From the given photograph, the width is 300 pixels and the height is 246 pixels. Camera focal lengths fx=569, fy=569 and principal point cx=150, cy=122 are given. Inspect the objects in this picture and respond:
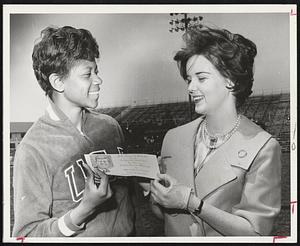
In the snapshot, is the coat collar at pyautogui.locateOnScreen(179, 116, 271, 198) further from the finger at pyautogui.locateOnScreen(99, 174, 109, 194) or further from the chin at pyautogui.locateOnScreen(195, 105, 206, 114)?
the finger at pyautogui.locateOnScreen(99, 174, 109, 194)

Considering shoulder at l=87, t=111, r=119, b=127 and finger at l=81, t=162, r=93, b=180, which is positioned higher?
shoulder at l=87, t=111, r=119, b=127

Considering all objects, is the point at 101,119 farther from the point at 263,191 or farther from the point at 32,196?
the point at 263,191

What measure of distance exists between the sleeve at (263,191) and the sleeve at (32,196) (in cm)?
76

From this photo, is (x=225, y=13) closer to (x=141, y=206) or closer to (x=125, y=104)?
(x=125, y=104)

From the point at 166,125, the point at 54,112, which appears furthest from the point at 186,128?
the point at 54,112

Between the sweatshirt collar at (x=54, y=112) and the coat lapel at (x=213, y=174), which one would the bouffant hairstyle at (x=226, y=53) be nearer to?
the coat lapel at (x=213, y=174)

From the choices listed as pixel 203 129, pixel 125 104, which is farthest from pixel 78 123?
pixel 203 129

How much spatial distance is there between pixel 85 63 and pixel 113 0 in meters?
0.29

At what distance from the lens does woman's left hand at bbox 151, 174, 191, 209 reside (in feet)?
7.61

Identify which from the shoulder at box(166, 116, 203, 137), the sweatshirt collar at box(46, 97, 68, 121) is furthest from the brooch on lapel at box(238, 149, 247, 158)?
the sweatshirt collar at box(46, 97, 68, 121)

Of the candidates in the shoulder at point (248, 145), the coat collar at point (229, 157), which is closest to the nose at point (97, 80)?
the coat collar at point (229, 157)

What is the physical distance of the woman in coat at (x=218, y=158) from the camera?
2.29 meters

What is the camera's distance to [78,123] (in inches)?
92.6

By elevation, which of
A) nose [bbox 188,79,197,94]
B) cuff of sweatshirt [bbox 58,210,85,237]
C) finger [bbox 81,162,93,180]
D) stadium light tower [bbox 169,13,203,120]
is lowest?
cuff of sweatshirt [bbox 58,210,85,237]
